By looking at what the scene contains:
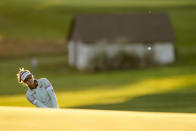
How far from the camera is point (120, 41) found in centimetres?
4497

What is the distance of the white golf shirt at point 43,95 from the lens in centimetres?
761

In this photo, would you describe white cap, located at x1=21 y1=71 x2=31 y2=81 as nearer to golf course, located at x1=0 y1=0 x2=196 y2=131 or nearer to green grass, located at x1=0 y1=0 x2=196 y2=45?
golf course, located at x1=0 y1=0 x2=196 y2=131

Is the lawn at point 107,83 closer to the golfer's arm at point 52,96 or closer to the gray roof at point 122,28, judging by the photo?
the gray roof at point 122,28

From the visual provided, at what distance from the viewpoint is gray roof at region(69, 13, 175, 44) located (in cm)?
4550

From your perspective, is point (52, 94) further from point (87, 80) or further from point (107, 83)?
point (87, 80)

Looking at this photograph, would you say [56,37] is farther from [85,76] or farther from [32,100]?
[32,100]

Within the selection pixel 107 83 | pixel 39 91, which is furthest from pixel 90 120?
pixel 107 83

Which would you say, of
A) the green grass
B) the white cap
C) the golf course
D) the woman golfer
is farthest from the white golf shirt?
the green grass

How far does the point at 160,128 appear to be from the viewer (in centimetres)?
571

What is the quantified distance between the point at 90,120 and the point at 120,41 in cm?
3929

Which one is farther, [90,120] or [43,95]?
[43,95]

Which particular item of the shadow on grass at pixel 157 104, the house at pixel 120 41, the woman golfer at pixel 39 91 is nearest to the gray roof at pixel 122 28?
the house at pixel 120 41

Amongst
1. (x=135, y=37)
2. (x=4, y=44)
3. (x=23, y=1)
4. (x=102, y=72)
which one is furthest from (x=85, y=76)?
(x=23, y=1)

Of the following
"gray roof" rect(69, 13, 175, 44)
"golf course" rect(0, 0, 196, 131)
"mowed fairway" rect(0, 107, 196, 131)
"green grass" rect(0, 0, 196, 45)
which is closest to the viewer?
"mowed fairway" rect(0, 107, 196, 131)
